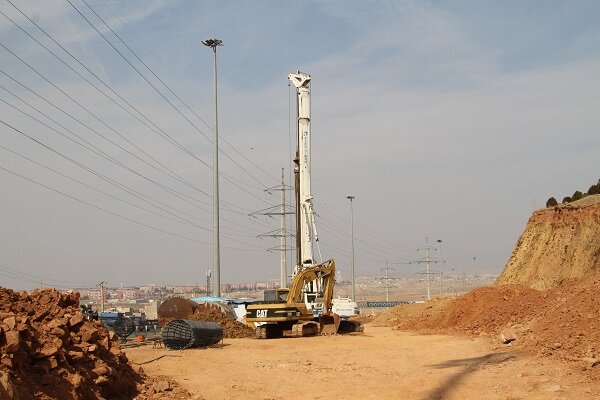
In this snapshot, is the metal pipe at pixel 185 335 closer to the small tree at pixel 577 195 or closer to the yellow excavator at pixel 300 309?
the yellow excavator at pixel 300 309

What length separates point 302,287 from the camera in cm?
3312

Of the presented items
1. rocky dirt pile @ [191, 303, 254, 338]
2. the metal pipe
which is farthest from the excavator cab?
the metal pipe

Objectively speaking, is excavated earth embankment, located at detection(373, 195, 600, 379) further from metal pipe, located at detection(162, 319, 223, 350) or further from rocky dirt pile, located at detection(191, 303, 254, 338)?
metal pipe, located at detection(162, 319, 223, 350)

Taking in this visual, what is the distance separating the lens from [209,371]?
60.6 feet

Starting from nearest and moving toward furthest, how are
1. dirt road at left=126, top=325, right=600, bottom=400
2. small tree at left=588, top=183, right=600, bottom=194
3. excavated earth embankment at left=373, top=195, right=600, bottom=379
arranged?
dirt road at left=126, top=325, right=600, bottom=400, excavated earth embankment at left=373, top=195, right=600, bottom=379, small tree at left=588, top=183, right=600, bottom=194

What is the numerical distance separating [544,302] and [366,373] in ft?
43.2

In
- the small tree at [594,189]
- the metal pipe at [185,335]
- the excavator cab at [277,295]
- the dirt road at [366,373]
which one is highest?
the small tree at [594,189]

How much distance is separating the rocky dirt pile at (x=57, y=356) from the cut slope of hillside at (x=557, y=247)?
112ft

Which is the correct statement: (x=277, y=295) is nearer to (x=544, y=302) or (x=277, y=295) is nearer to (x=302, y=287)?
(x=302, y=287)

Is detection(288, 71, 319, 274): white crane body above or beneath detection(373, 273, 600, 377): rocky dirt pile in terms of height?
above

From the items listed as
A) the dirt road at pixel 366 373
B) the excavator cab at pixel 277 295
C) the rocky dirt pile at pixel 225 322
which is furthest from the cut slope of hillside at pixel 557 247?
the rocky dirt pile at pixel 225 322

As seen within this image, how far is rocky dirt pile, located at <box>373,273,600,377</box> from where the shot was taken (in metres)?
19.2

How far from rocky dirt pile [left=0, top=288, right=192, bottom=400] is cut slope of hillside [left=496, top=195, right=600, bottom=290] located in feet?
112

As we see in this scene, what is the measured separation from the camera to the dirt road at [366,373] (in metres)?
15.0
